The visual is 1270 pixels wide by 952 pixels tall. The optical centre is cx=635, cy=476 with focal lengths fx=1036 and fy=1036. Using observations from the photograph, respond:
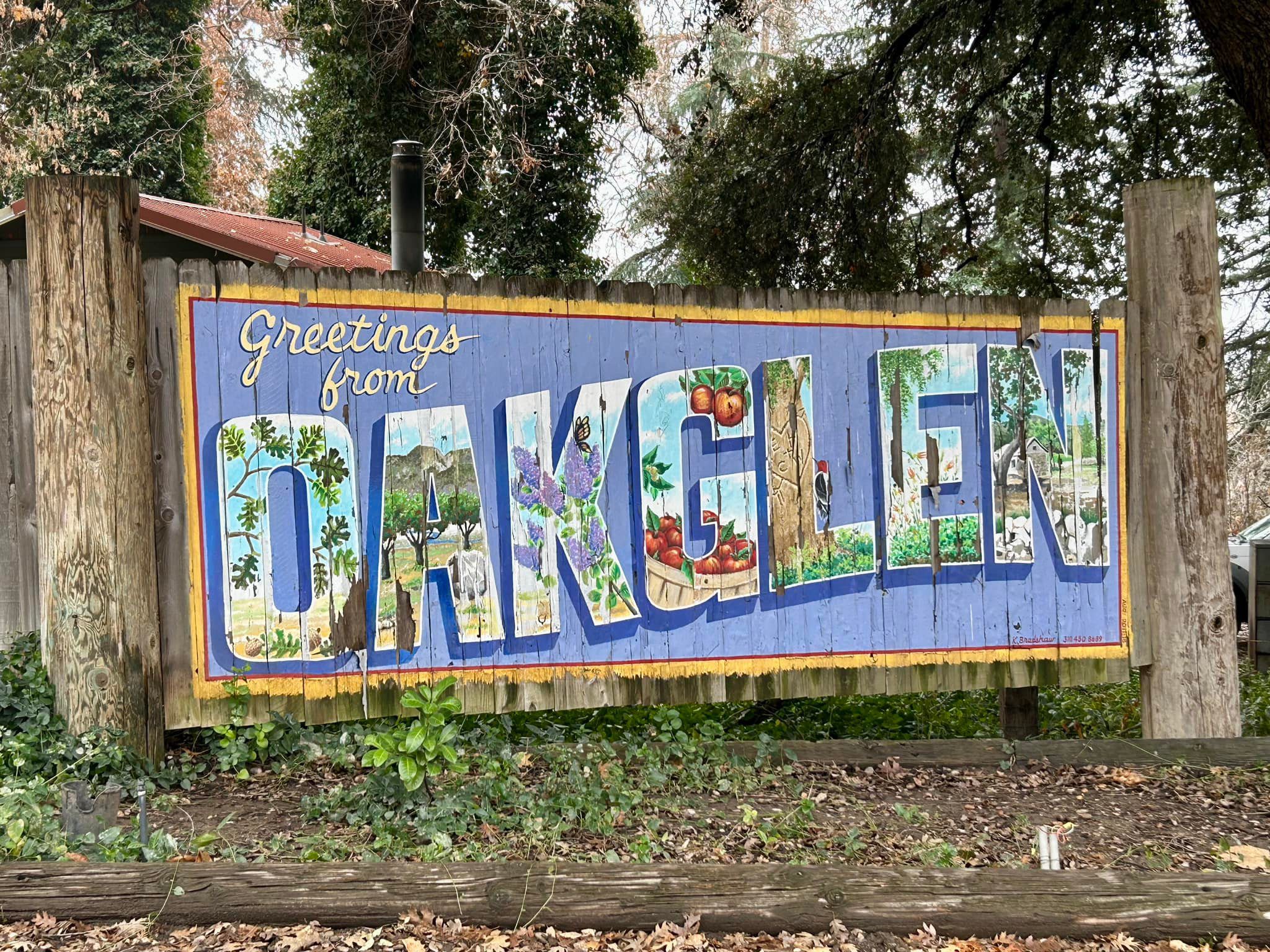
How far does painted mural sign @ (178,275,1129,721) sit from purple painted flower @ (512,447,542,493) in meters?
0.01

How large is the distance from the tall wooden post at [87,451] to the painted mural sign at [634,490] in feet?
0.81

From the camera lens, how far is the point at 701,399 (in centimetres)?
496

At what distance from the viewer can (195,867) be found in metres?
3.11

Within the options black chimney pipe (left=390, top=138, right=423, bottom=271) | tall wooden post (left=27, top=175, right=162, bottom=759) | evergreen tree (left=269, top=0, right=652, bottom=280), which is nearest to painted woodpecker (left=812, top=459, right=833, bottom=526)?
tall wooden post (left=27, top=175, right=162, bottom=759)

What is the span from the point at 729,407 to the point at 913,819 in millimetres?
2035

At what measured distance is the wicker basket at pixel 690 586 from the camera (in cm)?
489

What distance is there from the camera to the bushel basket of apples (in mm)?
4891

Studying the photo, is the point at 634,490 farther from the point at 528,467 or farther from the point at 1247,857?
the point at 1247,857

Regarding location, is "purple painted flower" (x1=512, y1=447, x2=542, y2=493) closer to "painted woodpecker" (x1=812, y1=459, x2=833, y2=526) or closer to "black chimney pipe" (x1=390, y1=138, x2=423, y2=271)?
"painted woodpecker" (x1=812, y1=459, x2=833, y2=526)

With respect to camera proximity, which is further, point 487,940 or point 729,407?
point 729,407

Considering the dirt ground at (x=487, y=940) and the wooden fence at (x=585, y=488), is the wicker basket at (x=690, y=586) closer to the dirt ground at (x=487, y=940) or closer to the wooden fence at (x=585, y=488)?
the wooden fence at (x=585, y=488)

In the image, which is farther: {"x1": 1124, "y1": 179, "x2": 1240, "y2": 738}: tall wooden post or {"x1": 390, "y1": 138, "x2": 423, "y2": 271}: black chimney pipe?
{"x1": 390, "y1": 138, "x2": 423, "y2": 271}: black chimney pipe

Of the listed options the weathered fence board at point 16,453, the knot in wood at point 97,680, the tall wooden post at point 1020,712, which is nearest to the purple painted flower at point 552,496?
the knot in wood at point 97,680

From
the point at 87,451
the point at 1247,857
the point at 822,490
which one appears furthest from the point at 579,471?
the point at 1247,857
